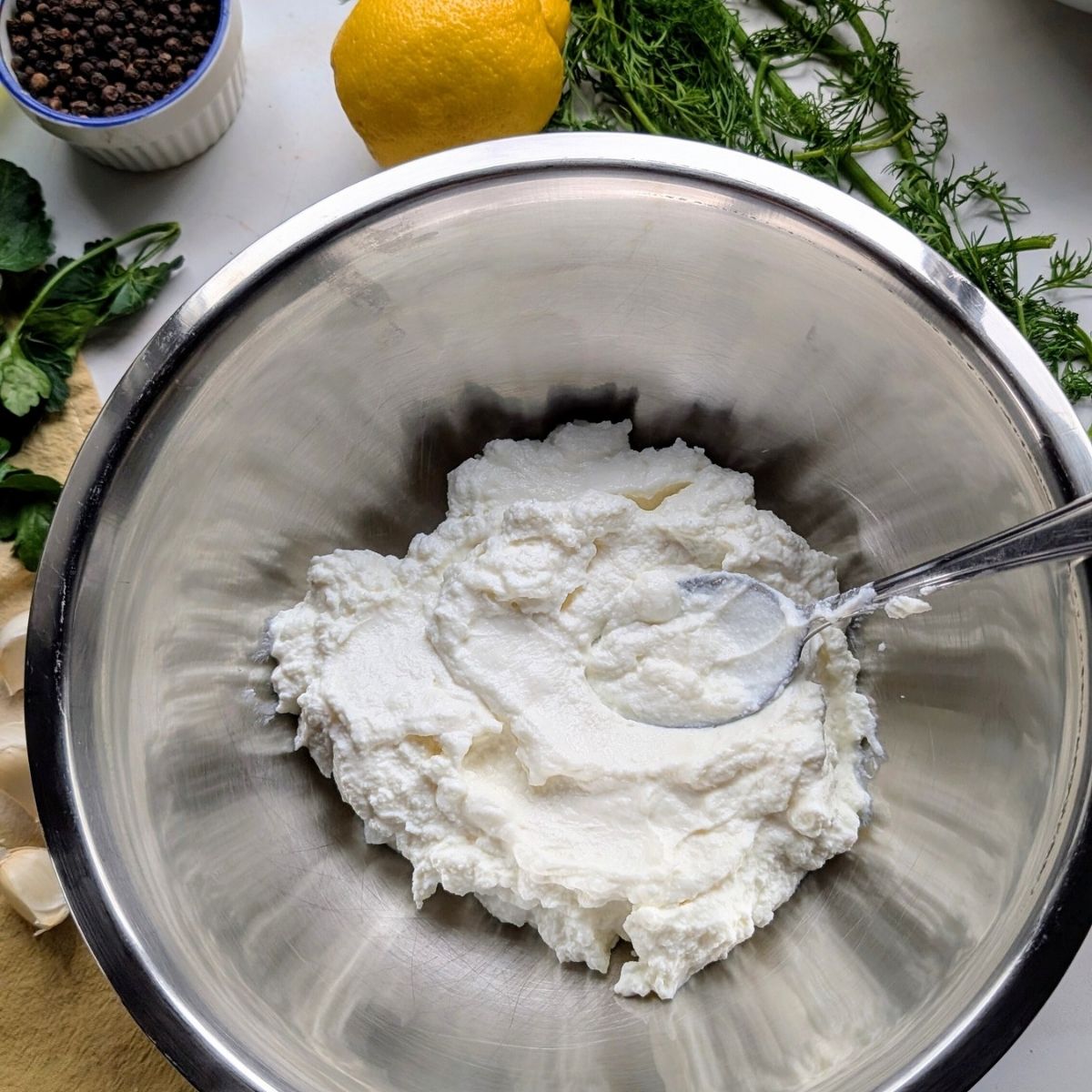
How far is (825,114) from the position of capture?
1.62 meters

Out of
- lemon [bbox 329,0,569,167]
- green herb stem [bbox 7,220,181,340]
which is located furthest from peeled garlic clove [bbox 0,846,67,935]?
lemon [bbox 329,0,569,167]

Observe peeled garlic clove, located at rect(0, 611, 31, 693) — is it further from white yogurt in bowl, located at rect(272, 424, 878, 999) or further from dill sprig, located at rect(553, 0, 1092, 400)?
dill sprig, located at rect(553, 0, 1092, 400)

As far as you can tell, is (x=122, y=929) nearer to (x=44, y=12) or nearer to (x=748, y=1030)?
(x=748, y=1030)


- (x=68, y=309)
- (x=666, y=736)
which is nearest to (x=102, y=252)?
(x=68, y=309)

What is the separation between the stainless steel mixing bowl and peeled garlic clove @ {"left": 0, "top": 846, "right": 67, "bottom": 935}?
0.35 meters

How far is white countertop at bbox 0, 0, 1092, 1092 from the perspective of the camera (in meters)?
1.65

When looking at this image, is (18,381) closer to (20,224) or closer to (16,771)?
(20,224)

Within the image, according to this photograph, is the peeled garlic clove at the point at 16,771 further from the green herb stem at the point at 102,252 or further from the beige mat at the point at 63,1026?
the green herb stem at the point at 102,252

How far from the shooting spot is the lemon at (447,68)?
1.36 metres

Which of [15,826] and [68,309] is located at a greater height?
[68,309]

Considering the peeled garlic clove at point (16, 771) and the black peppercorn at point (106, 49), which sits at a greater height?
the black peppercorn at point (106, 49)

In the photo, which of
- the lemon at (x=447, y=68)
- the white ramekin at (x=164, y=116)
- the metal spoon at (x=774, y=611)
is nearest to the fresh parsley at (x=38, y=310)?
the white ramekin at (x=164, y=116)

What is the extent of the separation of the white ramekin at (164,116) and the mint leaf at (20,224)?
0.10 meters

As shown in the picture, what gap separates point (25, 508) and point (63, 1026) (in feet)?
2.42
